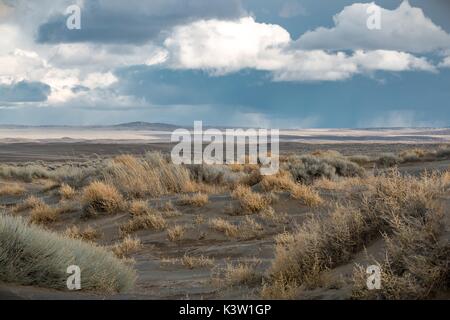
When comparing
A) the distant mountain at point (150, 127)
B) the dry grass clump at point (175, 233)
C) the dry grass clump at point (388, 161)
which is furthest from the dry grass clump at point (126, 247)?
the distant mountain at point (150, 127)

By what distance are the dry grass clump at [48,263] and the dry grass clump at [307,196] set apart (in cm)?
742

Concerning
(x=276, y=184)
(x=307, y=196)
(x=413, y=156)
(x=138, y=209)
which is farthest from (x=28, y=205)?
(x=413, y=156)

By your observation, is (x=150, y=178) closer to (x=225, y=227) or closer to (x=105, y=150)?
(x=225, y=227)

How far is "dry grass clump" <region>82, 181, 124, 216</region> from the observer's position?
15406 mm

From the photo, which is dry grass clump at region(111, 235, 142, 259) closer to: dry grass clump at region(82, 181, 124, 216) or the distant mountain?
dry grass clump at region(82, 181, 124, 216)

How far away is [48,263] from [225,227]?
6.39 m

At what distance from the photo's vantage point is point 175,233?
12.9 metres

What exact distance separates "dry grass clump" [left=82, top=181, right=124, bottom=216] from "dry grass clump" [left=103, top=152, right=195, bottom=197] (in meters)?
1.10

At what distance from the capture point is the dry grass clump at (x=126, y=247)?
38.2ft

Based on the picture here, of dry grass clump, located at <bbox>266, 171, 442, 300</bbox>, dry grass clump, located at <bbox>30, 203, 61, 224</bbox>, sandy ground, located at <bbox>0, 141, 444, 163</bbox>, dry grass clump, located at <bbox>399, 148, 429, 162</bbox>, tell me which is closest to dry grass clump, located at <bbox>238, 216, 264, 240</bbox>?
dry grass clump, located at <bbox>266, 171, 442, 300</bbox>

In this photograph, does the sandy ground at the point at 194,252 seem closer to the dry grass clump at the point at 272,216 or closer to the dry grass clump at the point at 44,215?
the dry grass clump at the point at 272,216
